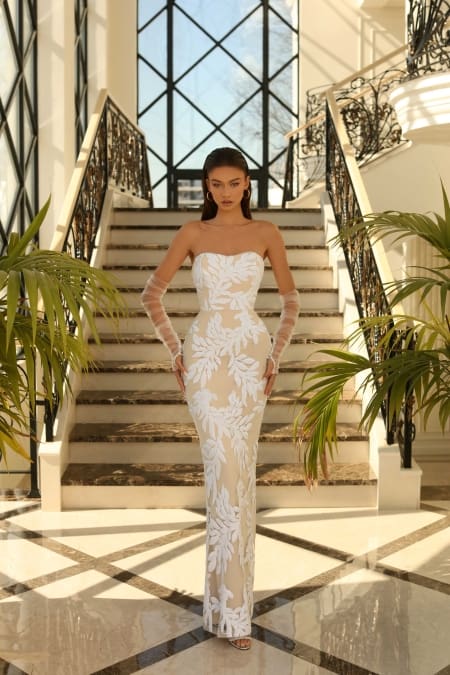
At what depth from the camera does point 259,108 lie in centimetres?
1412

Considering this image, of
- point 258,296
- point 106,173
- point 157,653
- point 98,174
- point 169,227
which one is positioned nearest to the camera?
point 157,653

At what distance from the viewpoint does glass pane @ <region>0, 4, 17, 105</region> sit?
8266mm

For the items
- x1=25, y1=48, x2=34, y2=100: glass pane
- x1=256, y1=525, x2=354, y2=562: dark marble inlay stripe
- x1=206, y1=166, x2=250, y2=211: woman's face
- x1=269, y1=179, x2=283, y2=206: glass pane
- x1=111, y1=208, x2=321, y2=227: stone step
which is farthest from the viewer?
x1=269, y1=179, x2=283, y2=206: glass pane

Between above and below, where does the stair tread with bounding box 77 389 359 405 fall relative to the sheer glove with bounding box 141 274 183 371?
below

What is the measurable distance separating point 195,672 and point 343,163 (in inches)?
199

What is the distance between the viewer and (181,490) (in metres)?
5.04

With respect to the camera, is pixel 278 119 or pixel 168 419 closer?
pixel 168 419

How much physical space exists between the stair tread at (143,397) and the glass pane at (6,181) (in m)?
3.18

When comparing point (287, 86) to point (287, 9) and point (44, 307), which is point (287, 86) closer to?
point (287, 9)

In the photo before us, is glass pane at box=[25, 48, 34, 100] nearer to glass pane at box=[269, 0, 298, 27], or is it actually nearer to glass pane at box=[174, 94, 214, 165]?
glass pane at box=[174, 94, 214, 165]

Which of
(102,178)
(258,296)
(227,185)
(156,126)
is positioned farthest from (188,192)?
(227,185)

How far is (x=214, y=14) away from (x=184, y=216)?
674 centimetres

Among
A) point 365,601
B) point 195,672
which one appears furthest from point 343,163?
point 195,672

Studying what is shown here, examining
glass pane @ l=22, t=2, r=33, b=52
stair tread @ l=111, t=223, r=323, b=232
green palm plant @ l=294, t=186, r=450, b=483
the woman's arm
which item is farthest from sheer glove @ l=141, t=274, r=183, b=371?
glass pane @ l=22, t=2, r=33, b=52
